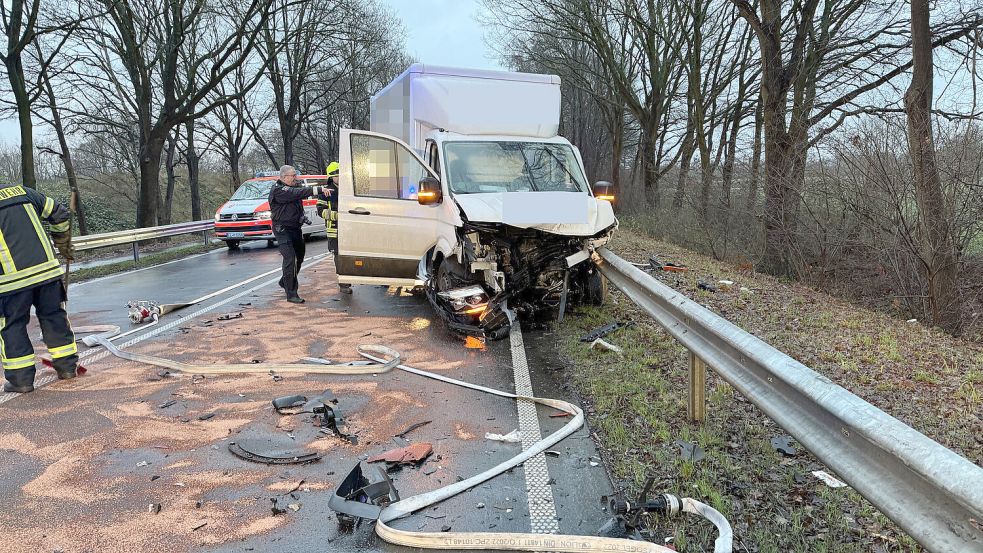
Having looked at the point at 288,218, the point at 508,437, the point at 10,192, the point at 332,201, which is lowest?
the point at 508,437

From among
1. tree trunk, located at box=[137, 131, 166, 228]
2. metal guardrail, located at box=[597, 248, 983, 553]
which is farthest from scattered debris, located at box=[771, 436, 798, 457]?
tree trunk, located at box=[137, 131, 166, 228]

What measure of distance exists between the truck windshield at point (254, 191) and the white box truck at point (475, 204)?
32.4ft

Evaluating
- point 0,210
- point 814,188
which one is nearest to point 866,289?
point 814,188

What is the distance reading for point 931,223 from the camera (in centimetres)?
801

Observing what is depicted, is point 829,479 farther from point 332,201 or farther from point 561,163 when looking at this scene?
point 332,201

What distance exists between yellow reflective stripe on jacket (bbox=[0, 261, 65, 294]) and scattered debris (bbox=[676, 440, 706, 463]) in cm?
509

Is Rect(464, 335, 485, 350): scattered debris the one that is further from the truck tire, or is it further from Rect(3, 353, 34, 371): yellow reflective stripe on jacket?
Rect(3, 353, 34, 371): yellow reflective stripe on jacket

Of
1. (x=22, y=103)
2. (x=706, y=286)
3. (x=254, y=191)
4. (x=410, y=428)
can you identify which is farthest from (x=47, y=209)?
(x=254, y=191)

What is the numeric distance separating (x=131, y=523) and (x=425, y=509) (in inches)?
55.5

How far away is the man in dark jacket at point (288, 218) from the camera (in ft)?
28.7

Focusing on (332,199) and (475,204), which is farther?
(332,199)

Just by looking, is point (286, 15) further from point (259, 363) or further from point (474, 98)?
point (259, 363)

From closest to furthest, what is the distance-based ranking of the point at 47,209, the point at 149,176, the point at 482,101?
1. the point at 47,209
2. the point at 482,101
3. the point at 149,176

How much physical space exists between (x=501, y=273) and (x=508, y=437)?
2.75m
